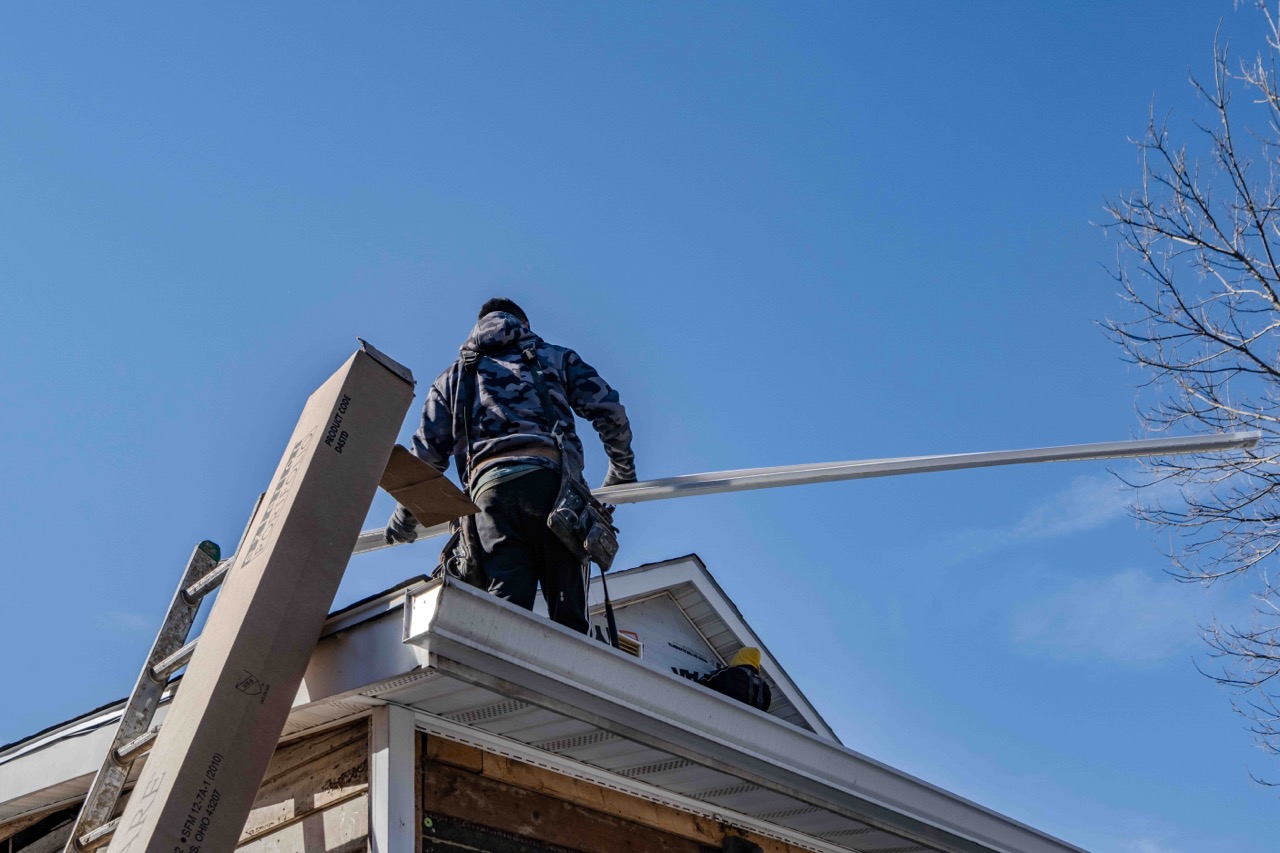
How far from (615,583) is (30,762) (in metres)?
5.34

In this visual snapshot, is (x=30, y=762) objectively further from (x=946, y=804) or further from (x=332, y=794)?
(x=946, y=804)

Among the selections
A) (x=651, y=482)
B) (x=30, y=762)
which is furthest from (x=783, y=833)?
(x=30, y=762)

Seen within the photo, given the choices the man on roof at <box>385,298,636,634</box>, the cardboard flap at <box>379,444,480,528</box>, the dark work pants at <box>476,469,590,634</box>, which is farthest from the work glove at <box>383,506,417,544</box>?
the cardboard flap at <box>379,444,480,528</box>

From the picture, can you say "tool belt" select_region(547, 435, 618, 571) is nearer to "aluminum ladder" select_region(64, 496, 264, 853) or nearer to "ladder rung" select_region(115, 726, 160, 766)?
"aluminum ladder" select_region(64, 496, 264, 853)

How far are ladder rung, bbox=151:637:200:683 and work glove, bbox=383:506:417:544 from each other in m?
1.01

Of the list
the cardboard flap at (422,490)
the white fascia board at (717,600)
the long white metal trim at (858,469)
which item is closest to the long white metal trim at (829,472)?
the long white metal trim at (858,469)

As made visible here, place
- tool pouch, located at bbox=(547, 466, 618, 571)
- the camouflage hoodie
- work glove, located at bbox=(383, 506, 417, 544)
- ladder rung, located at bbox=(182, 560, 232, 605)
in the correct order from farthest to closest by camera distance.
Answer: work glove, located at bbox=(383, 506, 417, 544) → the camouflage hoodie → tool pouch, located at bbox=(547, 466, 618, 571) → ladder rung, located at bbox=(182, 560, 232, 605)

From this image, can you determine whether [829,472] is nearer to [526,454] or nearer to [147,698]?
[526,454]

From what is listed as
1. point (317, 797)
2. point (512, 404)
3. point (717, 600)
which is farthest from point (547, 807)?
point (717, 600)

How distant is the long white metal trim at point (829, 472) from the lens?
4582 millimetres

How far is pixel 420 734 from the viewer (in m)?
3.26

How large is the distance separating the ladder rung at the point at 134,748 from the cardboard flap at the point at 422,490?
3.18 feet

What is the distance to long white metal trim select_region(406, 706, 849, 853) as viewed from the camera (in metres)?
3.34

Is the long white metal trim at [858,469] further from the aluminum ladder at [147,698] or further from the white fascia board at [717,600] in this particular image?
the white fascia board at [717,600]
